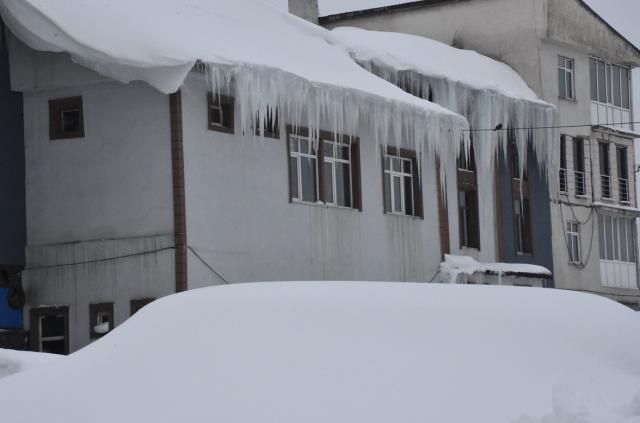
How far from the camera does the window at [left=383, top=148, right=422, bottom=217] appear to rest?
29.2 metres

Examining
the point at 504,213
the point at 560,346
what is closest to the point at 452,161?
the point at 504,213

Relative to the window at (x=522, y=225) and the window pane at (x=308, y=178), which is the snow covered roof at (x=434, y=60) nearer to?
the window at (x=522, y=225)

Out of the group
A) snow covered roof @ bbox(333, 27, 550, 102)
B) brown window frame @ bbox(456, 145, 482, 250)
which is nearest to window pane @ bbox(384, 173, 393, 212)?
snow covered roof @ bbox(333, 27, 550, 102)

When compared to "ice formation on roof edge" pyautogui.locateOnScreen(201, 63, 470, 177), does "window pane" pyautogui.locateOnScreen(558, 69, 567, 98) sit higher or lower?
higher

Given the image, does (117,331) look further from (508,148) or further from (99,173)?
(508,148)

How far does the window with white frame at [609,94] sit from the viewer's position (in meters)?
38.7

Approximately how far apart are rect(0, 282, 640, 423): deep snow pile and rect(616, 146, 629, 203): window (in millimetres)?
28021

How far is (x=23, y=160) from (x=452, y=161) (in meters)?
11.1

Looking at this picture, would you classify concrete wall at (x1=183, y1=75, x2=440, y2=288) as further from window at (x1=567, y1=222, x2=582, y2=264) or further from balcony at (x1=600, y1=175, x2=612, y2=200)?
balcony at (x1=600, y1=175, x2=612, y2=200)

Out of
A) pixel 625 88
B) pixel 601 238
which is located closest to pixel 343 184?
pixel 601 238

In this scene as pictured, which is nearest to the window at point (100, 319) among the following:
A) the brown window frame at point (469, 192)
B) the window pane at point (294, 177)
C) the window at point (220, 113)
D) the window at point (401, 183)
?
the window at point (220, 113)

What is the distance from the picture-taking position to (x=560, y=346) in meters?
12.1

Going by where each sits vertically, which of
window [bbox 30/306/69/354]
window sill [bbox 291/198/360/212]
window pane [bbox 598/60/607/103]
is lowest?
window [bbox 30/306/69/354]

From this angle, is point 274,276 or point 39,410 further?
point 274,276
